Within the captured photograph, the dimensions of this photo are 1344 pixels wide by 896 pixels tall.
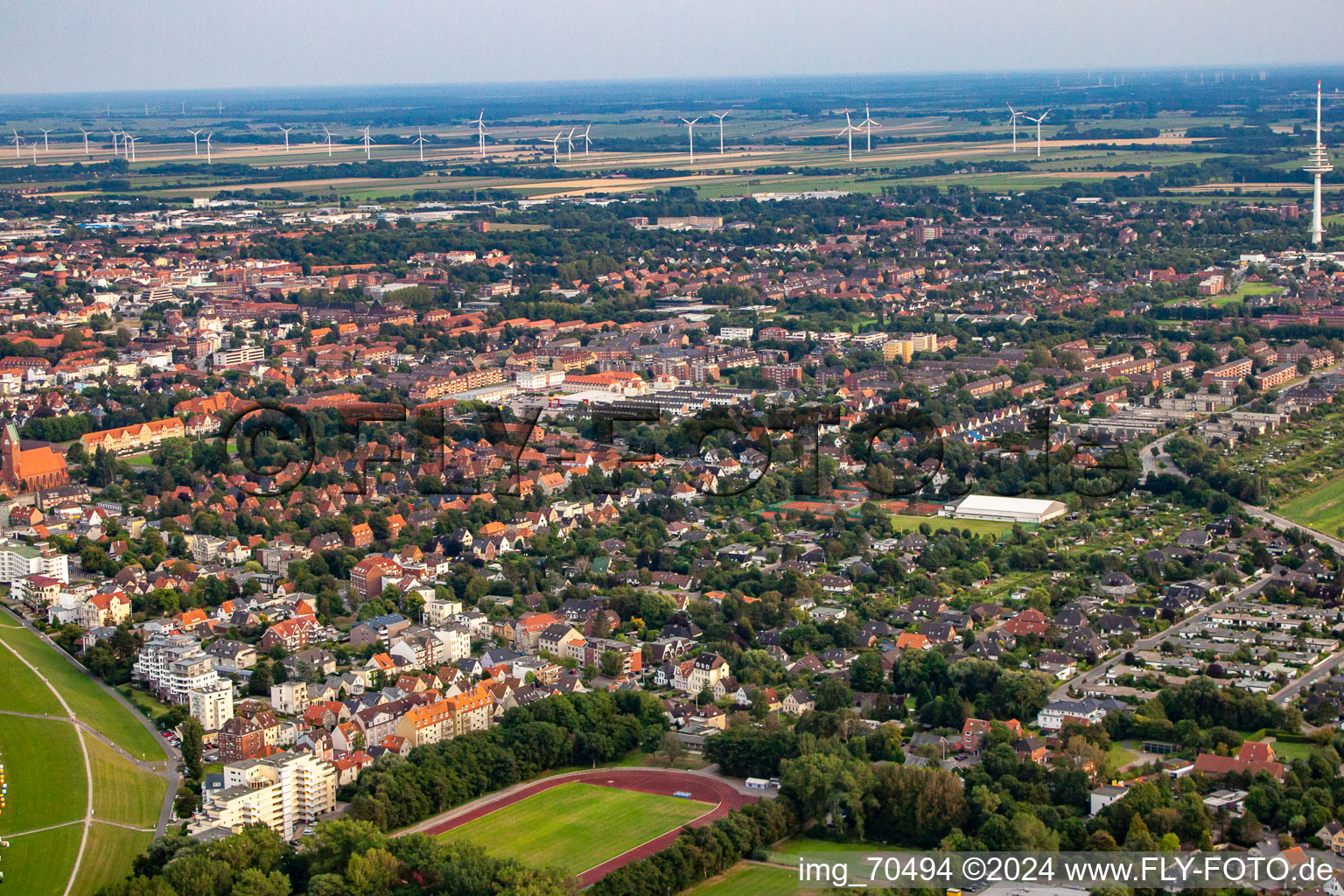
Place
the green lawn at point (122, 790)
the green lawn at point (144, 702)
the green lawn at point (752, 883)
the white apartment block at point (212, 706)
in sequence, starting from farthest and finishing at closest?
the green lawn at point (144, 702) < the white apartment block at point (212, 706) < the green lawn at point (122, 790) < the green lawn at point (752, 883)

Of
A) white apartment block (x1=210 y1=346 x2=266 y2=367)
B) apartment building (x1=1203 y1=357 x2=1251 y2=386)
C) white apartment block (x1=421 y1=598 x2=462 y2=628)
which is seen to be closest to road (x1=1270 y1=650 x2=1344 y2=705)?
white apartment block (x1=421 y1=598 x2=462 y2=628)

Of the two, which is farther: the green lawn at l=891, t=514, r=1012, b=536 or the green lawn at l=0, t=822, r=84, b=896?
the green lawn at l=891, t=514, r=1012, b=536

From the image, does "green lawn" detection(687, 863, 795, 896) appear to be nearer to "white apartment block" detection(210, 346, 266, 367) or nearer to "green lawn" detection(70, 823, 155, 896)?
"green lawn" detection(70, 823, 155, 896)

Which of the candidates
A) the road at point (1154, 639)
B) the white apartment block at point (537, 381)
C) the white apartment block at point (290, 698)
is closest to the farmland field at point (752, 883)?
the road at point (1154, 639)

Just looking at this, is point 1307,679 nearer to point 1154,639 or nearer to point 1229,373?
point 1154,639

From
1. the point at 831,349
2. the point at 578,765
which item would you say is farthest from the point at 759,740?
the point at 831,349

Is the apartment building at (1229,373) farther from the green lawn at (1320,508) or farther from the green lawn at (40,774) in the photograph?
the green lawn at (40,774)
